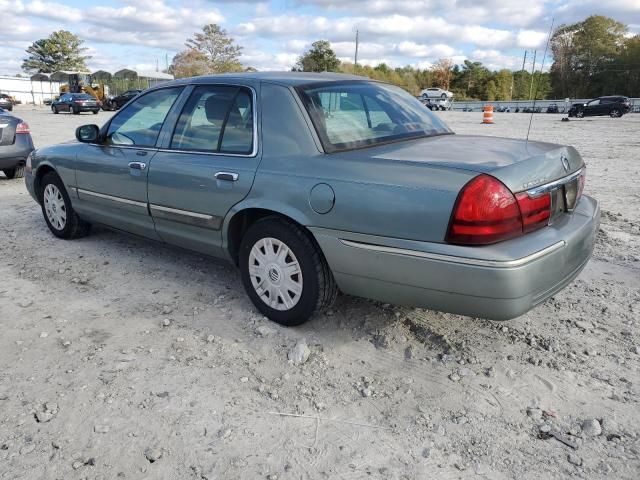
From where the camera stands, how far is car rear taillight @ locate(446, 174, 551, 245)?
259 centimetres

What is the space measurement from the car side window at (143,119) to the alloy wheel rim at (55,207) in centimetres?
112

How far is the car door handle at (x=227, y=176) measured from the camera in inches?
137

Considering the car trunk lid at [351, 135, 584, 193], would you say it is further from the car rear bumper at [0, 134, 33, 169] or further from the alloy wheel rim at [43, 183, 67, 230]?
the car rear bumper at [0, 134, 33, 169]

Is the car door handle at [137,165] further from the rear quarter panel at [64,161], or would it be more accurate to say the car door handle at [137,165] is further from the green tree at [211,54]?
the green tree at [211,54]

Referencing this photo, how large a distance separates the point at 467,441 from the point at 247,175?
77.8 inches

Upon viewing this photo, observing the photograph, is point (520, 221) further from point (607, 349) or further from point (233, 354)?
point (233, 354)

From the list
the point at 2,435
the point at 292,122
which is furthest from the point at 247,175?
the point at 2,435

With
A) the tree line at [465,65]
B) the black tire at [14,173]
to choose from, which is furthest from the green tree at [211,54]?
the black tire at [14,173]

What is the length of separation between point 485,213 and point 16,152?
8.28 meters

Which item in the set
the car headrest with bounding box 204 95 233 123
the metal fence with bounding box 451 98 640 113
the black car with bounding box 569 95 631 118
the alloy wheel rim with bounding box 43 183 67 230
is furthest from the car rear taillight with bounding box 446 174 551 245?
the metal fence with bounding box 451 98 640 113

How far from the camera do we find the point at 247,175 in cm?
342

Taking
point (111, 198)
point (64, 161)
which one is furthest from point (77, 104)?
point (111, 198)

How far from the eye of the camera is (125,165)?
14.1 feet

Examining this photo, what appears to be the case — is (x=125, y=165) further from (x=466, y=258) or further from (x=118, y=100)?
(x=118, y=100)
